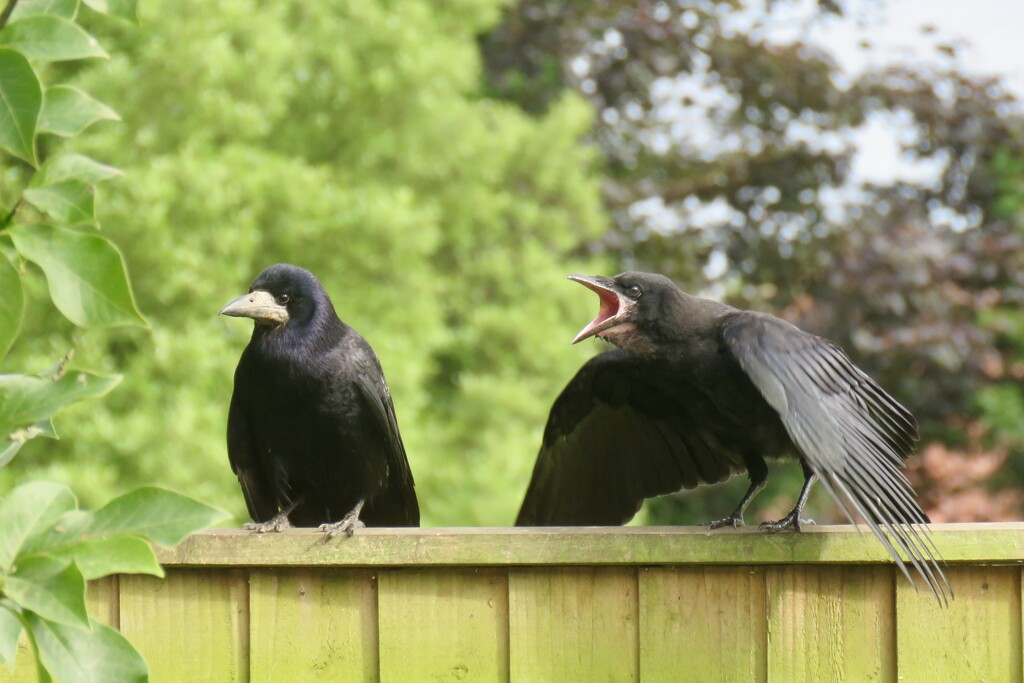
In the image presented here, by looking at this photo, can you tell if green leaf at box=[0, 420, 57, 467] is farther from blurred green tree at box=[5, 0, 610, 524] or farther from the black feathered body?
blurred green tree at box=[5, 0, 610, 524]

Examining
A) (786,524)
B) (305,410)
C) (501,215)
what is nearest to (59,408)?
(786,524)

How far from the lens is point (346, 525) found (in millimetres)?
2680

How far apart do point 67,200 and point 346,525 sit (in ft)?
5.83

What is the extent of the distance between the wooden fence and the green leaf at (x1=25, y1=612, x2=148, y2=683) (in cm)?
118

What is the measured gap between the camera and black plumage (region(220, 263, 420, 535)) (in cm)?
321

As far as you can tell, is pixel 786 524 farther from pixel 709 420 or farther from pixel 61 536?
pixel 61 536

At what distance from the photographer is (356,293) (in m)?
8.04

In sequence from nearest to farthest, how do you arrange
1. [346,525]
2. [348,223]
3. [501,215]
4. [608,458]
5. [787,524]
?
[787,524] → [346,525] → [608,458] → [348,223] → [501,215]

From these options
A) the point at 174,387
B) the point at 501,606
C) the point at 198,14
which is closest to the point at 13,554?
the point at 501,606

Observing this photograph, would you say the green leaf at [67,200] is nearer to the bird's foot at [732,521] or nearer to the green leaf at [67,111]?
the green leaf at [67,111]

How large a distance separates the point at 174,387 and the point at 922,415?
Result: 225 inches

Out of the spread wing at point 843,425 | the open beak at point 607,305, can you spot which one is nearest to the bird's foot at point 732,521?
the spread wing at point 843,425

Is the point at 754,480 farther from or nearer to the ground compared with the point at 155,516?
nearer to the ground

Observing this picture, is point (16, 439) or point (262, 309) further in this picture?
point (262, 309)
